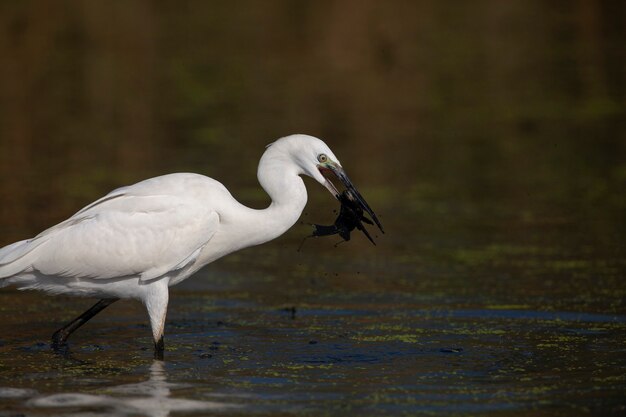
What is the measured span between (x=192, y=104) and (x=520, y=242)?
11108 mm

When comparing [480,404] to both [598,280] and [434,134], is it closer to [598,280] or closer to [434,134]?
[598,280]

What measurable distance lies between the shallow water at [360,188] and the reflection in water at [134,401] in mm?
27

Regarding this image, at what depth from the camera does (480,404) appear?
8.50 m

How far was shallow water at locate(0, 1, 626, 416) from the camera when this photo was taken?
927 cm

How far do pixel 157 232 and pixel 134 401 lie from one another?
1.82 meters

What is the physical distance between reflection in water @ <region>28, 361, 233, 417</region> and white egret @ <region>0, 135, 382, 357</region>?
1143mm

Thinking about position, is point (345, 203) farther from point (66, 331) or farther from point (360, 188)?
point (360, 188)

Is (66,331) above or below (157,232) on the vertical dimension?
below

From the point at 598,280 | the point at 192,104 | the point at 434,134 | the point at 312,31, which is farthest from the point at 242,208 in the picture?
the point at 312,31

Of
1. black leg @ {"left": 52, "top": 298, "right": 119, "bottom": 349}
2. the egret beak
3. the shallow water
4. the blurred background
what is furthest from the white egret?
the blurred background

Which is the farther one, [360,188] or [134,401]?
[360,188]

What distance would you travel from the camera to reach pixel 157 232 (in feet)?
33.3

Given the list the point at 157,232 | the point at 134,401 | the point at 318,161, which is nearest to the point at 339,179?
the point at 318,161

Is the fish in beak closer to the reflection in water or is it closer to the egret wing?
the egret wing
